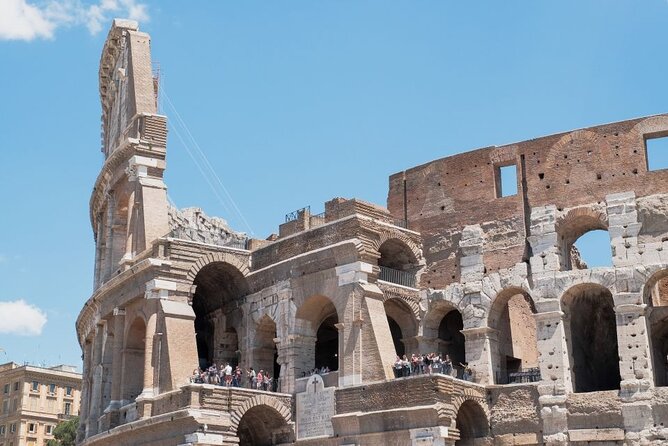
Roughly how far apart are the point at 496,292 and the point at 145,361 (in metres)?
10.5

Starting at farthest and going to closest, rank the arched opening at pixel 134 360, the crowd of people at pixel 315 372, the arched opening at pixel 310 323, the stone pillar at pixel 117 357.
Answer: the stone pillar at pixel 117 357 → the arched opening at pixel 134 360 → the arched opening at pixel 310 323 → the crowd of people at pixel 315 372

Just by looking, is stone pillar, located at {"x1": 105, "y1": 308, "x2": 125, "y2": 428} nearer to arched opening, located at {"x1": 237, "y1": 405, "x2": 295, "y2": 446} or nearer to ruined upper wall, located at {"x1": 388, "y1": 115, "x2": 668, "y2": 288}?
arched opening, located at {"x1": 237, "y1": 405, "x2": 295, "y2": 446}

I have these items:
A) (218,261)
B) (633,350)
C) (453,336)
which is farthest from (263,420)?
(633,350)

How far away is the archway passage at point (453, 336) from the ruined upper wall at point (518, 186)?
1.65 meters

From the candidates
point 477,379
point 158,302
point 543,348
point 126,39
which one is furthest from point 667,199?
point 126,39

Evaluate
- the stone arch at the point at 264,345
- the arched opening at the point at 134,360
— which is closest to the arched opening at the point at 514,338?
the stone arch at the point at 264,345

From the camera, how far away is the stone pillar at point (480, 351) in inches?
1087

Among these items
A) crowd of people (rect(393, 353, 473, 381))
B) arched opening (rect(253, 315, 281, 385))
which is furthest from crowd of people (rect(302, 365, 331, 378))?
crowd of people (rect(393, 353, 473, 381))

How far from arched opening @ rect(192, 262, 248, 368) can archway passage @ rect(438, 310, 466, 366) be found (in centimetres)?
638

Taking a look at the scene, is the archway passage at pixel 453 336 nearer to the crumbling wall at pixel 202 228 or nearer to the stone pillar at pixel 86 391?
the crumbling wall at pixel 202 228

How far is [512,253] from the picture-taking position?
28.2m

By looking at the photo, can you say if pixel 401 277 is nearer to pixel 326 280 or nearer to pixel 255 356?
pixel 326 280

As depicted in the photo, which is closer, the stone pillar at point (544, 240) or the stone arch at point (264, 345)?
the stone pillar at point (544, 240)

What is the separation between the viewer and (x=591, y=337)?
95.7 feet
